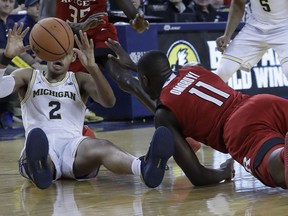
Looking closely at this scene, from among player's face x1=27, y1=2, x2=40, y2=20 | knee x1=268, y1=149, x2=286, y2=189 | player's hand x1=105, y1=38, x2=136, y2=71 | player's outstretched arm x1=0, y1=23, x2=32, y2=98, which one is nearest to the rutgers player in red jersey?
player's hand x1=105, y1=38, x2=136, y2=71

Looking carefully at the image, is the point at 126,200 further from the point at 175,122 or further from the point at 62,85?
the point at 62,85

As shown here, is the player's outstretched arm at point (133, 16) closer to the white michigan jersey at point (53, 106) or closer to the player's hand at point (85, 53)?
the white michigan jersey at point (53, 106)

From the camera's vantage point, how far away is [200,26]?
1102 cm

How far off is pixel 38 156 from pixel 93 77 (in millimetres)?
765

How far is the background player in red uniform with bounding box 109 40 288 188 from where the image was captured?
448 centimetres

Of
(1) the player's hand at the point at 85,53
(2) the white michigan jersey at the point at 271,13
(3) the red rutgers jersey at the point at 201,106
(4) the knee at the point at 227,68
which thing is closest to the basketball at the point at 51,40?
(1) the player's hand at the point at 85,53

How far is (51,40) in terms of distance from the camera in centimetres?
536

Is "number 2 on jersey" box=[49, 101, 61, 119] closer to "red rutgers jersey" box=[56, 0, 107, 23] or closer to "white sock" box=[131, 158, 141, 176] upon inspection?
"white sock" box=[131, 158, 141, 176]

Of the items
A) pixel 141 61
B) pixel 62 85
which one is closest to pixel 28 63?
pixel 62 85

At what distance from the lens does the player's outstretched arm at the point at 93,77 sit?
5168 mm

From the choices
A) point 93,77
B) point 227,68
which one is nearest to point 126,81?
point 227,68

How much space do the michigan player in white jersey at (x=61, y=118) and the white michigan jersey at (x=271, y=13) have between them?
2034 mm

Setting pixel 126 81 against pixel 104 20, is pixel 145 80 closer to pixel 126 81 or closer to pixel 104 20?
pixel 126 81

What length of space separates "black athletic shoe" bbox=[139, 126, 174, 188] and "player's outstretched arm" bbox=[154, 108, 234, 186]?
17cm
